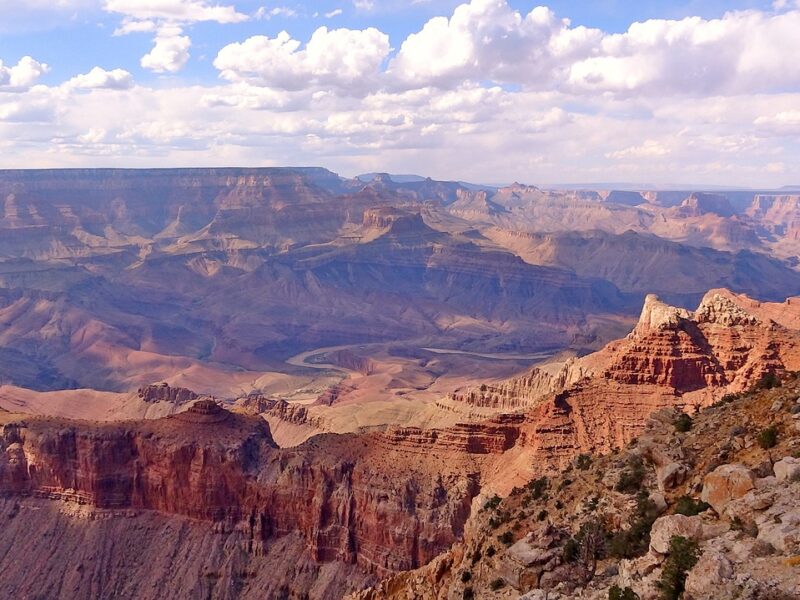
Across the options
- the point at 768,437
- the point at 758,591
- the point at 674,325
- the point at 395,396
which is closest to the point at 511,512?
the point at 768,437

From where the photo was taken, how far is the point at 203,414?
7281 cm

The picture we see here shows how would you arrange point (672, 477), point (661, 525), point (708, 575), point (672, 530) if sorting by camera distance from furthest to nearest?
point (672, 477)
point (661, 525)
point (672, 530)
point (708, 575)

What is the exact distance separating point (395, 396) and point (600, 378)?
7048 centimetres

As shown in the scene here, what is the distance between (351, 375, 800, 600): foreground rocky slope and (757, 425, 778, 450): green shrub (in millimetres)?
35

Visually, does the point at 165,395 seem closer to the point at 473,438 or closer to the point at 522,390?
the point at 522,390

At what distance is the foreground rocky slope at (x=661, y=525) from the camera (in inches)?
688

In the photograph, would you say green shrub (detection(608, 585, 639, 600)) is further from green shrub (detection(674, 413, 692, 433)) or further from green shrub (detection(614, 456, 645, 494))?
green shrub (detection(674, 413, 692, 433))

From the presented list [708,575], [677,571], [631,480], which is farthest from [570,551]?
[708,575]

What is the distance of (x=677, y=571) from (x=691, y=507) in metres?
4.26

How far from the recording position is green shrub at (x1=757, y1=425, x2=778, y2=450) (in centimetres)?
2427

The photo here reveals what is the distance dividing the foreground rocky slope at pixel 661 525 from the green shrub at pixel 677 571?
0.9 inches

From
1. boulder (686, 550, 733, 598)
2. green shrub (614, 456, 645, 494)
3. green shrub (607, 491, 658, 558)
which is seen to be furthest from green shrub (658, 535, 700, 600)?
green shrub (614, 456, 645, 494)

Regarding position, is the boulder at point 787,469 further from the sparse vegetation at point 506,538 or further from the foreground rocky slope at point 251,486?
the foreground rocky slope at point 251,486

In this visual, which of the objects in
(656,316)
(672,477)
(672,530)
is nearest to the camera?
(672,530)
